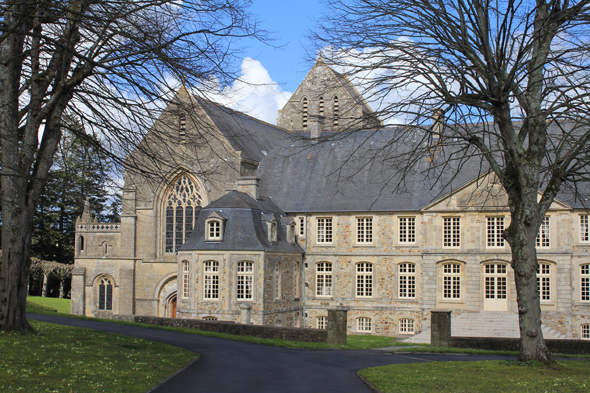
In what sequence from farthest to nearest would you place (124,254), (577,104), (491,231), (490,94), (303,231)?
(124,254), (303,231), (491,231), (490,94), (577,104)

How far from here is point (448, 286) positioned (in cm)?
3250

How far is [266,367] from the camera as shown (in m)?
14.2

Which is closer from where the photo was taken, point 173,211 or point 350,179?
point 350,179

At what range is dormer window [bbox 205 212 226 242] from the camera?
101ft

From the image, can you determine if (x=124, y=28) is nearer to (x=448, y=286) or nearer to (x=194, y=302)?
(x=194, y=302)

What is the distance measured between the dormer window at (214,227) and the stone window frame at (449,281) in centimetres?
1087

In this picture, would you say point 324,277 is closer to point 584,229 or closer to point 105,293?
point 584,229

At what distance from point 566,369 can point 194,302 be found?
20.5 meters

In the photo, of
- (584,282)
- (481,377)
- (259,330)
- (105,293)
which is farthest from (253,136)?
(481,377)

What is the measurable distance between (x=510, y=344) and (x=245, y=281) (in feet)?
44.7

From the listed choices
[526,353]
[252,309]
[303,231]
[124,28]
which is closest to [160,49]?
[124,28]

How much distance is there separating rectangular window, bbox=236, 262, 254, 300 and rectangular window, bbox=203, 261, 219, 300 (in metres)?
1.05

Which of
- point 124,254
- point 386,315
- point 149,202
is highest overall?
point 149,202

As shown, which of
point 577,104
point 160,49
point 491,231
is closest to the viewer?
point 160,49
